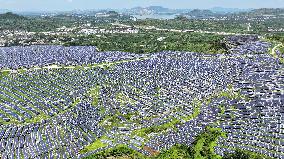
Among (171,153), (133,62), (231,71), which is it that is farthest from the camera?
(133,62)

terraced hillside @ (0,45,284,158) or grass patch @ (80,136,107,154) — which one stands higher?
terraced hillside @ (0,45,284,158)

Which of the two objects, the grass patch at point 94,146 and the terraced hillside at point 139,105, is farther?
the terraced hillside at point 139,105

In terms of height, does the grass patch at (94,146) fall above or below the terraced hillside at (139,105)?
below

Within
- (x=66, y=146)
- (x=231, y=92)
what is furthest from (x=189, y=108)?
(x=66, y=146)

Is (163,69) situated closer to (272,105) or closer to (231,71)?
(231,71)

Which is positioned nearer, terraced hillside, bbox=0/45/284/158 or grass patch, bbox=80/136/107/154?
grass patch, bbox=80/136/107/154

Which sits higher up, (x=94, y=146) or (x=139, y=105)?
(x=139, y=105)

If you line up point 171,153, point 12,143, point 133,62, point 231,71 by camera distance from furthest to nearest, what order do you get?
point 133,62 < point 231,71 < point 12,143 < point 171,153

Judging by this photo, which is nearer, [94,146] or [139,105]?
[94,146]
